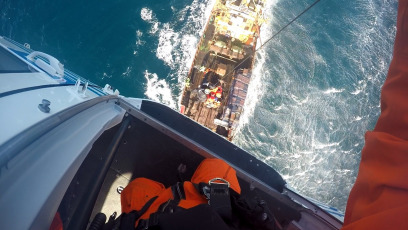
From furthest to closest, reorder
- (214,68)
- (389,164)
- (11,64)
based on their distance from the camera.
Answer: (214,68)
(11,64)
(389,164)

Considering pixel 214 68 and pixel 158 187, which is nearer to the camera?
pixel 158 187

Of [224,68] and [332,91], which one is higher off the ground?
[332,91]

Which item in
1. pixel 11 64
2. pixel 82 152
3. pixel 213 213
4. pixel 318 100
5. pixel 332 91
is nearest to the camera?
pixel 213 213

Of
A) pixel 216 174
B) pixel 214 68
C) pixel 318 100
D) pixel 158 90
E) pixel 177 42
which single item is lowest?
pixel 158 90

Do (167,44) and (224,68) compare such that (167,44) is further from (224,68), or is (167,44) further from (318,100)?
(318,100)

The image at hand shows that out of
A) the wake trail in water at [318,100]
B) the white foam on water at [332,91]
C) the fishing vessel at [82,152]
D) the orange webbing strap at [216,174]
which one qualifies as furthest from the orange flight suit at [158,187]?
the white foam on water at [332,91]

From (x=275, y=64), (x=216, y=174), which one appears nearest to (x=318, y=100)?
(x=275, y=64)

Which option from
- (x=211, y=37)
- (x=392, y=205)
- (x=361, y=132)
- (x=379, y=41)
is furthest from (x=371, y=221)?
(x=379, y=41)
